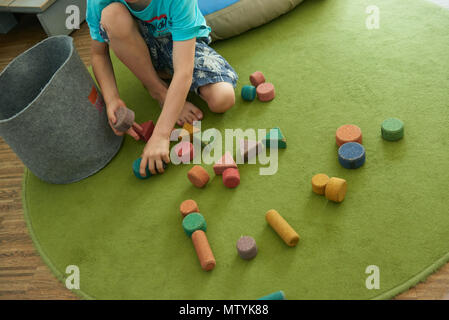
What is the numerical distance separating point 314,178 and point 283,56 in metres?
0.66

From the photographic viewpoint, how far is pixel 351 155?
1220 mm

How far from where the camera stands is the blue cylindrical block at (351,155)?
1.21 meters

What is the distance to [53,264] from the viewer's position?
4.01ft

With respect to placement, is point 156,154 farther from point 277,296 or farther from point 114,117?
point 277,296

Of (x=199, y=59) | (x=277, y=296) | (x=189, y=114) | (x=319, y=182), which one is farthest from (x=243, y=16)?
(x=277, y=296)

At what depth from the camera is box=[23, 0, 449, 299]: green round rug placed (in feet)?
3.50

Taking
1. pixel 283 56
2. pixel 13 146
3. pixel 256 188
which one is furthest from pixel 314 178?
pixel 13 146

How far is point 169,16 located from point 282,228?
72cm

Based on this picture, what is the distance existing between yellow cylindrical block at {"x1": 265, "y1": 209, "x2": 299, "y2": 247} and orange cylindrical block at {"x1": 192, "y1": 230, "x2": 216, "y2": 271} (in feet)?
0.56

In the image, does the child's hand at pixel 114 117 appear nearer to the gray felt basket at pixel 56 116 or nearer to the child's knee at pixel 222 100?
the gray felt basket at pixel 56 116

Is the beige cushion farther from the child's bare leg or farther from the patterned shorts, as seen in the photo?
the child's bare leg
